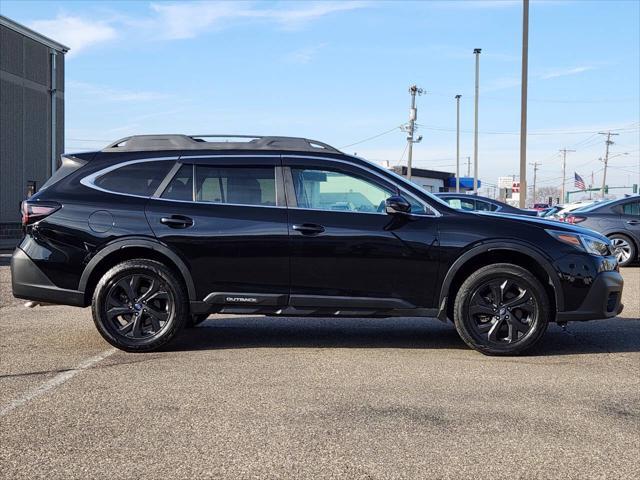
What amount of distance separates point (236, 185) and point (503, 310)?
8.42 feet

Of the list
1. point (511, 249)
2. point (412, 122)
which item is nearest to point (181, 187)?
point (511, 249)

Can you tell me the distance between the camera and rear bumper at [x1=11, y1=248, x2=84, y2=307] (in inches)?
238

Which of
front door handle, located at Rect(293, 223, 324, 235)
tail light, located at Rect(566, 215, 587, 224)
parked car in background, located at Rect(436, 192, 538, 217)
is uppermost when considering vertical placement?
parked car in background, located at Rect(436, 192, 538, 217)

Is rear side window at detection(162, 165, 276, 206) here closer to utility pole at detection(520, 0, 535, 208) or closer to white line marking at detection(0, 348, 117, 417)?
white line marking at detection(0, 348, 117, 417)

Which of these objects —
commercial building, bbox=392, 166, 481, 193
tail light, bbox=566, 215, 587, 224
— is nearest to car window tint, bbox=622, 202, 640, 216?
tail light, bbox=566, 215, 587, 224

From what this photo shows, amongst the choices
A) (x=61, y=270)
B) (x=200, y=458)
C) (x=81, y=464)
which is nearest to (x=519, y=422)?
(x=200, y=458)

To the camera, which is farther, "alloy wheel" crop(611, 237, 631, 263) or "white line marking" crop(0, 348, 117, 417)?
"alloy wheel" crop(611, 237, 631, 263)

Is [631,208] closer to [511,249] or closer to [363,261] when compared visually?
[511,249]

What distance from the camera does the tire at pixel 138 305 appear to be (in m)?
5.97

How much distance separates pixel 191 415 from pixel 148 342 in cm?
188

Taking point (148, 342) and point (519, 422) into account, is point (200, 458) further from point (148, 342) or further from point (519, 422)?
point (148, 342)

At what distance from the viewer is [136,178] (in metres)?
6.26

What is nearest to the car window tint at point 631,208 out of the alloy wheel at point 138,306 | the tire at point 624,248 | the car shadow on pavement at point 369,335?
the tire at point 624,248

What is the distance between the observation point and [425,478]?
3.31 m
